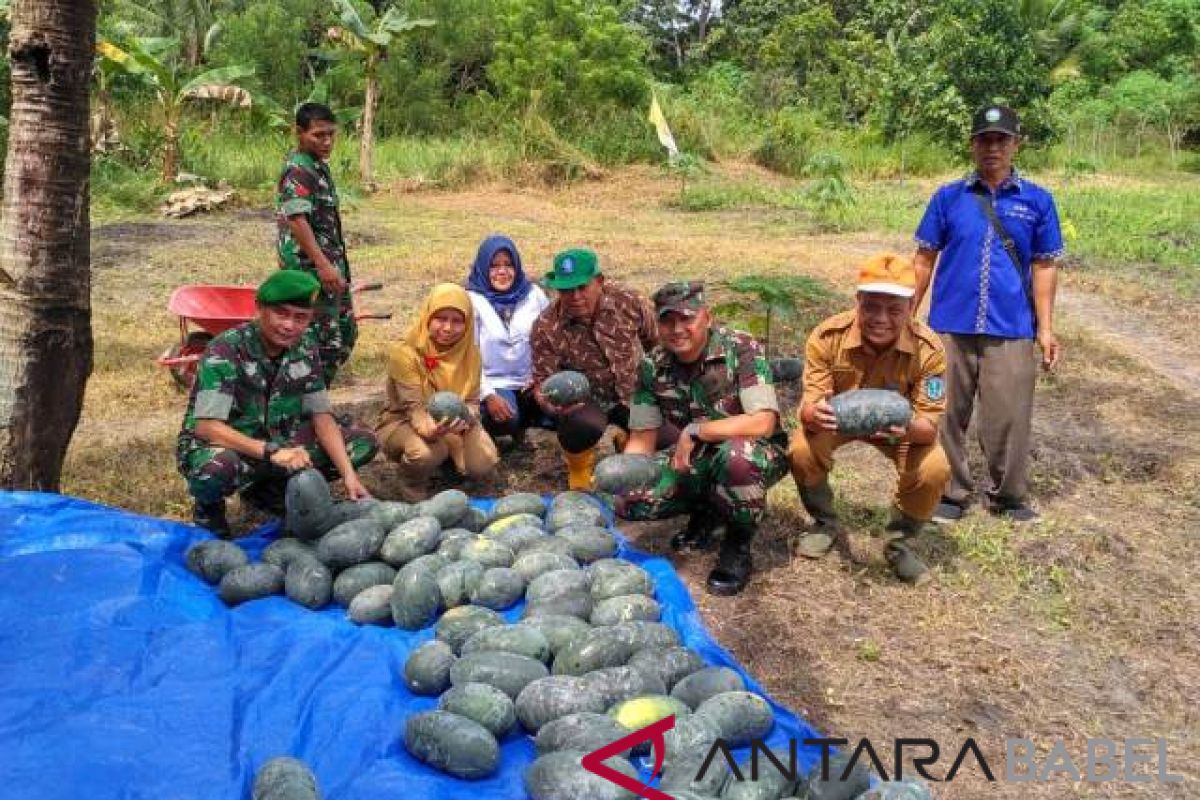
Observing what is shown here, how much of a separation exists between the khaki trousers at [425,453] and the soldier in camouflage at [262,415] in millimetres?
344

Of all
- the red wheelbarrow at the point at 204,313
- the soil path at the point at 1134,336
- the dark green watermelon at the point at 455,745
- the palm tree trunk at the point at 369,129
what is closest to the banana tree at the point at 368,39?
the palm tree trunk at the point at 369,129

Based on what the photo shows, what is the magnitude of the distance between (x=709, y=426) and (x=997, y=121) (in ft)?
6.28

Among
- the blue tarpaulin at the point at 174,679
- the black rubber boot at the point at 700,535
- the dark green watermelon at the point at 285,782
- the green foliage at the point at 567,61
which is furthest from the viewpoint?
the green foliage at the point at 567,61

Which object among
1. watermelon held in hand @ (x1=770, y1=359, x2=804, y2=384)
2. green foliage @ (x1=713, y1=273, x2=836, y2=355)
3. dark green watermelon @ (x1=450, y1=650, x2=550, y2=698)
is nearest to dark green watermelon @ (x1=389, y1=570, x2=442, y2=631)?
dark green watermelon @ (x1=450, y1=650, x2=550, y2=698)

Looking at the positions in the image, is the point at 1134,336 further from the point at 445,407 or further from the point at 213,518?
the point at 213,518

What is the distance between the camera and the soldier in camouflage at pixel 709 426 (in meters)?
3.96

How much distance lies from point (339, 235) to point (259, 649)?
303 centimetres

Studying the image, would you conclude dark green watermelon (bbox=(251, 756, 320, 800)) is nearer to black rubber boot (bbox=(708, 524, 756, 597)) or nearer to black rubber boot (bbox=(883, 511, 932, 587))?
black rubber boot (bbox=(708, 524, 756, 597))

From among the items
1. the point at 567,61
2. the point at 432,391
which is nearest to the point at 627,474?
the point at 432,391

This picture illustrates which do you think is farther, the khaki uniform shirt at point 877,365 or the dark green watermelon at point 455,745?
the khaki uniform shirt at point 877,365

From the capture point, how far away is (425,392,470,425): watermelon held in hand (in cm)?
464

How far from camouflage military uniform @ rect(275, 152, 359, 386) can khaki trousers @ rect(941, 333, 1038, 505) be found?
3222 millimetres

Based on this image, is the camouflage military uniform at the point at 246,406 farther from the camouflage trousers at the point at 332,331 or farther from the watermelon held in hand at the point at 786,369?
the watermelon held in hand at the point at 786,369

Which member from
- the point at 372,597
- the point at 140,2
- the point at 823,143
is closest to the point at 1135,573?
the point at 372,597
